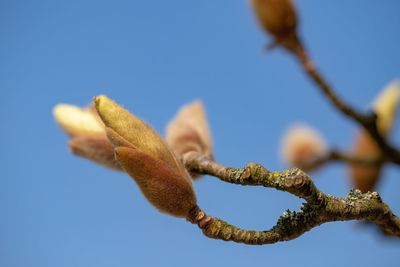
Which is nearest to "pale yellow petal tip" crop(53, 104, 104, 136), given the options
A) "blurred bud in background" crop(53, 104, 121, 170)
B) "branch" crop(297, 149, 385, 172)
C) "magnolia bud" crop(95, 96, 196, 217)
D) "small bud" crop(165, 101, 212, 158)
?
"blurred bud in background" crop(53, 104, 121, 170)

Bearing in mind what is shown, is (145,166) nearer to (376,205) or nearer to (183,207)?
(183,207)

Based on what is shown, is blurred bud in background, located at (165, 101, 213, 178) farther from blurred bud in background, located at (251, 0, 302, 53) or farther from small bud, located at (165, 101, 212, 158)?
blurred bud in background, located at (251, 0, 302, 53)

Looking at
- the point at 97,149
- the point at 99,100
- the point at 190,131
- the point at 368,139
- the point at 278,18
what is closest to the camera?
the point at 99,100

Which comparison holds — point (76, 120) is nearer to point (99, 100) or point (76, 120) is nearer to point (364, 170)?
point (99, 100)

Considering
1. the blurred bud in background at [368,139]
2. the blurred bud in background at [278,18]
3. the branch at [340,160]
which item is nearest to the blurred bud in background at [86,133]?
the blurred bud in background at [278,18]

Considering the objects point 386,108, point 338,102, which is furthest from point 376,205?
point 386,108

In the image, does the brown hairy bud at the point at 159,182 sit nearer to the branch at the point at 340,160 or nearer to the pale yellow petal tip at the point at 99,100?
the pale yellow petal tip at the point at 99,100

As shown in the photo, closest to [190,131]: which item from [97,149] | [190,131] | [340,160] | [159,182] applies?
[190,131]
